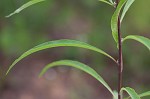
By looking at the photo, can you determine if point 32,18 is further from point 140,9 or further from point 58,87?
point 140,9

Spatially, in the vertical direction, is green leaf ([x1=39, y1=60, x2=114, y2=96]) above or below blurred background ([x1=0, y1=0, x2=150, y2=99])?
below

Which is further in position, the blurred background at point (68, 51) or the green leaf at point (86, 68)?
the blurred background at point (68, 51)

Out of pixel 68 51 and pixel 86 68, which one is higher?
pixel 68 51

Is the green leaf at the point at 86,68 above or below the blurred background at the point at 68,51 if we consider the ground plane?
below

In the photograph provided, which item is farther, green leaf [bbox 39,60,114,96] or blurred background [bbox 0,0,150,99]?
blurred background [bbox 0,0,150,99]

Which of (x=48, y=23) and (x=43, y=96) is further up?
(x=48, y=23)

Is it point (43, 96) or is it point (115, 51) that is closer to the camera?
point (43, 96)

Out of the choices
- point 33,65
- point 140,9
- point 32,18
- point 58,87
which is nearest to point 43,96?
point 58,87

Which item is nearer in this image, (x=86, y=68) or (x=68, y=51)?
(x=86, y=68)
